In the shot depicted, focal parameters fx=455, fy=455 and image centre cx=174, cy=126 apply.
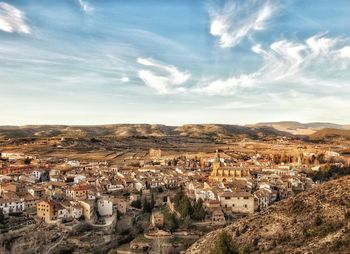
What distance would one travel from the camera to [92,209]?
141ft

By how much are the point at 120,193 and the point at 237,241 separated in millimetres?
31218

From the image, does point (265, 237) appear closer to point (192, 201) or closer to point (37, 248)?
point (37, 248)

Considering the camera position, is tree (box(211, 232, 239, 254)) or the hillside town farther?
the hillside town

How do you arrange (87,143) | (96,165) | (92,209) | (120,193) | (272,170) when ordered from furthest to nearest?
(87,143)
(96,165)
(272,170)
(120,193)
(92,209)

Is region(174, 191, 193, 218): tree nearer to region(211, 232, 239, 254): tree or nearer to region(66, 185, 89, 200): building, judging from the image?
region(66, 185, 89, 200): building

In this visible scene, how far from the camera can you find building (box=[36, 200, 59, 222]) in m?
40.1

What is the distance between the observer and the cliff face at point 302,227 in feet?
64.0

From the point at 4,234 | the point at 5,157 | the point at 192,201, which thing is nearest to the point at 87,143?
the point at 5,157

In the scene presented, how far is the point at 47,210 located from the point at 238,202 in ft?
60.1

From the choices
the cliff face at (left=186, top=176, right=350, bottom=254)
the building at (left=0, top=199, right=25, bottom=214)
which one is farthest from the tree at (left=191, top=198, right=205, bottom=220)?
the building at (left=0, top=199, right=25, bottom=214)

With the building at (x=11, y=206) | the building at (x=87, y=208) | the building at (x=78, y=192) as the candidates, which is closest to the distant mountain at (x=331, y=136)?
the building at (x=78, y=192)

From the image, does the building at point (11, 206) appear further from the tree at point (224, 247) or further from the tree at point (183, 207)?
the tree at point (224, 247)

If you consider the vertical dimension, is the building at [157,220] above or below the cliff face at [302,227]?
below

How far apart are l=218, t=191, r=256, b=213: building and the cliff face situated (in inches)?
717
